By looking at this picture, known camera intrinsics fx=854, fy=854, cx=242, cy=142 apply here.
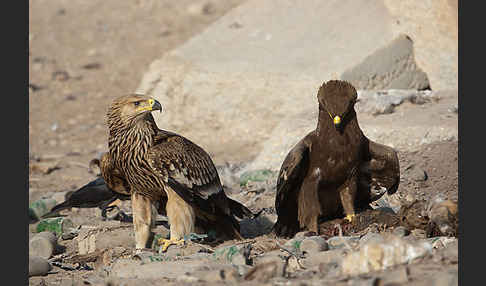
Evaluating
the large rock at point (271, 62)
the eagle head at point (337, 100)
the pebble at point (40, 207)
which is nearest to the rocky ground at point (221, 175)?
the pebble at point (40, 207)

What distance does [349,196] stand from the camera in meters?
6.68

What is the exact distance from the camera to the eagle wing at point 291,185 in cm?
648

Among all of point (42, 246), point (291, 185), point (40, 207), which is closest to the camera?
point (291, 185)

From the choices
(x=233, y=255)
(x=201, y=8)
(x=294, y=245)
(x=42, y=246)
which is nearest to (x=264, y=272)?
(x=233, y=255)

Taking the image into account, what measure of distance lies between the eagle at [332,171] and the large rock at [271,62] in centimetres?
366

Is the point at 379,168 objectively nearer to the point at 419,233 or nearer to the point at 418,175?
the point at 419,233

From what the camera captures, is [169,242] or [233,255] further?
[169,242]

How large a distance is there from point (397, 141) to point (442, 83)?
2.19m

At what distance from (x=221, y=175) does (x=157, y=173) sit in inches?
130

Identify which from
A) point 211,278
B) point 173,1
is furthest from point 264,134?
point 173,1

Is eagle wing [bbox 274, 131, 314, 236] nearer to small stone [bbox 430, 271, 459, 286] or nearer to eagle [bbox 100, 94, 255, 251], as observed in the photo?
eagle [bbox 100, 94, 255, 251]

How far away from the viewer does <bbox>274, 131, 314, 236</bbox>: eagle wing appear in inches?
255

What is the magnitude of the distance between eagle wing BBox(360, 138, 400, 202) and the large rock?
3.61 meters

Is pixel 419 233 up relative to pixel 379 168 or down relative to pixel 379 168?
down
